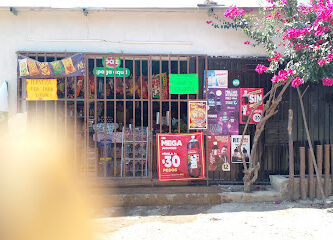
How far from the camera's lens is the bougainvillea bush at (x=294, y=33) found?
5523 millimetres

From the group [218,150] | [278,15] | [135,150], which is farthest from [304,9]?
[135,150]

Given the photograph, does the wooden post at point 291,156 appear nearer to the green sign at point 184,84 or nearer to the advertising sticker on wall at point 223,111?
the advertising sticker on wall at point 223,111

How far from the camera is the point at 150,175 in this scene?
6.82 metres

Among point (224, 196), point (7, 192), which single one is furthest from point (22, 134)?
point (224, 196)

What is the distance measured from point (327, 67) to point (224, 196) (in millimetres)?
3031

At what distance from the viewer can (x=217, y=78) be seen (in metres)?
6.98

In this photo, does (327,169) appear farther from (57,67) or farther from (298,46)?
(57,67)

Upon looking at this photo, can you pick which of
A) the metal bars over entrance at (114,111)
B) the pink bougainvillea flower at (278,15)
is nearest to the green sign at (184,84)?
the metal bars over entrance at (114,111)

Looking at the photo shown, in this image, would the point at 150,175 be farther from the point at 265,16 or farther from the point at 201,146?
the point at 265,16

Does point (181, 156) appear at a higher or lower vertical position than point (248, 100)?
lower

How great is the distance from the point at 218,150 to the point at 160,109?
1547 millimetres

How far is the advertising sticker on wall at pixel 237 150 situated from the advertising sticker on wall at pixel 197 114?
2.54ft

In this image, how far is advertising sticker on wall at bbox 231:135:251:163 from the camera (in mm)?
7004

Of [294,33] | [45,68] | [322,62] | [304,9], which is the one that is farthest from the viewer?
[45,68]
